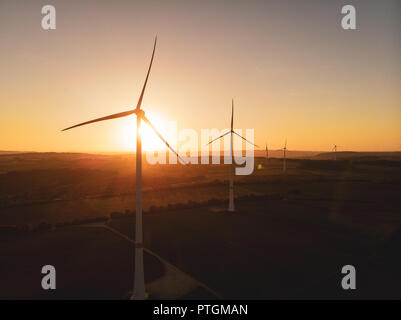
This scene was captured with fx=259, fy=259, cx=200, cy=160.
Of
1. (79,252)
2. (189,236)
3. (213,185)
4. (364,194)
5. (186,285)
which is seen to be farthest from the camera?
(213,185)

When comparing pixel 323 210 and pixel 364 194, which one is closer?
pixel 323 210

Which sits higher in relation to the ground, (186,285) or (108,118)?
(108,118)

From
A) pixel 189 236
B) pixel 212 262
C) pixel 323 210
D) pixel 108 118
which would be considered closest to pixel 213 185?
pixel 323 210

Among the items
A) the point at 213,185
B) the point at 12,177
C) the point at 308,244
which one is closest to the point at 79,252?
the point at 308,244

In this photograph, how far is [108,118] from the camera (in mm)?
22234

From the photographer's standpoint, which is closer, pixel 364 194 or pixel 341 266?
pixel 341 266

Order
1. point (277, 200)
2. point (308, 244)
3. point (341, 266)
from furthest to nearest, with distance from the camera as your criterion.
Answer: point (277, 200)
point (308, 244)
point (341, 266)

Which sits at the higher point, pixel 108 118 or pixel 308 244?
pixel 108 118

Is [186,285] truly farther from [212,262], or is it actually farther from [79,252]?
[79,252]
